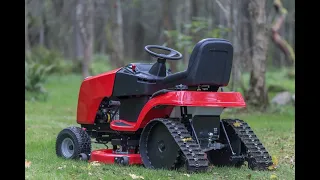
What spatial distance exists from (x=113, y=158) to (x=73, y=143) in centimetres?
79

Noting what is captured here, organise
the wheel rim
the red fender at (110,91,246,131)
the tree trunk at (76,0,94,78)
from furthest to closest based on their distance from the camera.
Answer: the tree trunk at (76,0,94,78)
the wheel rim
the red fender at (110,91,246,131)

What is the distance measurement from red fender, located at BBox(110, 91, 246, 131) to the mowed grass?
600mm

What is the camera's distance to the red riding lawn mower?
661 cm

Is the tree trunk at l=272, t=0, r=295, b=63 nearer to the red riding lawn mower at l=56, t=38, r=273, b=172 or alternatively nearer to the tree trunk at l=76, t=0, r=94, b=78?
the tree trunk at l=76, t=0, r=94, b=78

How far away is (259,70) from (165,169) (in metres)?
9.61

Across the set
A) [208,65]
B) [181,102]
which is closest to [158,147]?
[181,102]

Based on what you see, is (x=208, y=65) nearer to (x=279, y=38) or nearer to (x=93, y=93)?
(x=93, y=93)

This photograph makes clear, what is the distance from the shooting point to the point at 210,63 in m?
6.69

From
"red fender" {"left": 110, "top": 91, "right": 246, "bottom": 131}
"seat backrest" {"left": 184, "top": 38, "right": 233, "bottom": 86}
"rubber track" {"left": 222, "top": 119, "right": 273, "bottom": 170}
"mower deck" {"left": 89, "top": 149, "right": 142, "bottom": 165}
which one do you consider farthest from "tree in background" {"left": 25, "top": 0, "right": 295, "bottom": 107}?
"seat backrest" {"left": 184, "top": 38, "right": 233, "bottom": 86}

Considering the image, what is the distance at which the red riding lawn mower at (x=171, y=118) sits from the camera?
661 cm

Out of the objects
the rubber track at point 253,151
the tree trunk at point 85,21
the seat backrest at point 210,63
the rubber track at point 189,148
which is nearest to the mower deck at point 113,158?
the rubber track at point 189,148

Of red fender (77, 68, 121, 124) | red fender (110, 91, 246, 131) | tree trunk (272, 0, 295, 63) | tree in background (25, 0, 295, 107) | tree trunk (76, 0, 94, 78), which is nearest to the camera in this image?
red fender (110, 91, 246, 131)

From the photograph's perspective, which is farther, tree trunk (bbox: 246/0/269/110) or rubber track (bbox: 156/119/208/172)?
tree trunk (bbox: 246/0/269/110)

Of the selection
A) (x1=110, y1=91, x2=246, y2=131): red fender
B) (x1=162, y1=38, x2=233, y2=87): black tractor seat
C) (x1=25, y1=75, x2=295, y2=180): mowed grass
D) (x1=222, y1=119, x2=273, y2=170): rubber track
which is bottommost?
(x1=25, y1=75, x2=295, y2=180): mowed grass
